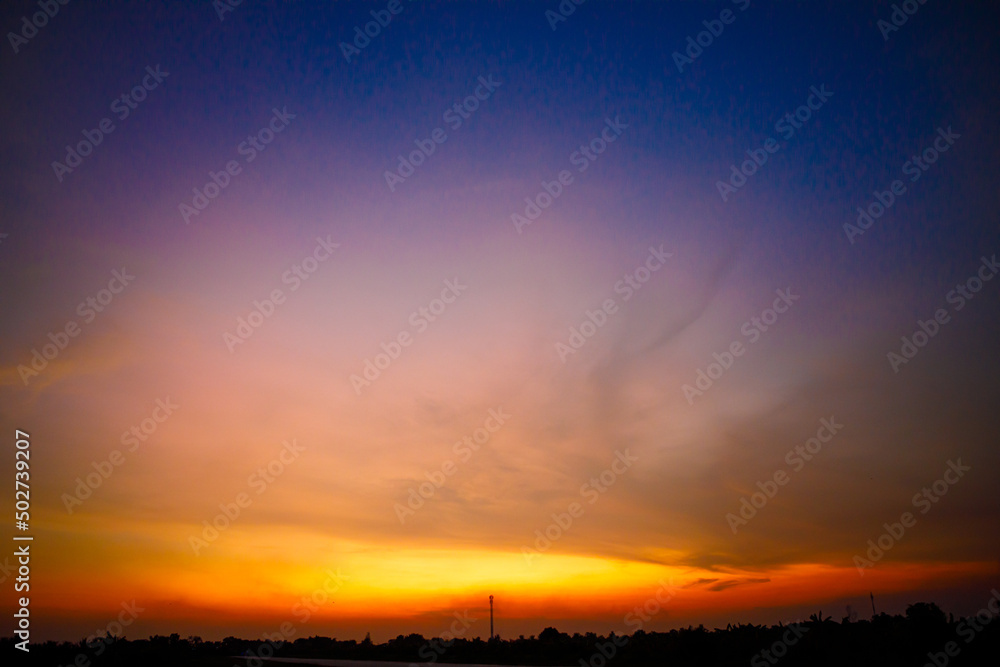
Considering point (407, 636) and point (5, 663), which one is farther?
point (407, 636)

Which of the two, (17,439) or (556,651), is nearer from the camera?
(17,439)

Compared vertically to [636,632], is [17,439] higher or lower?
higher

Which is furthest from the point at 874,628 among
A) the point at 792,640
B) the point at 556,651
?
the point at 556,651

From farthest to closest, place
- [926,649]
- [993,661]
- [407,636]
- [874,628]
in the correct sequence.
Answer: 1. [407,636]
2. [874,628]
3. [926,649]
4. [993,661]

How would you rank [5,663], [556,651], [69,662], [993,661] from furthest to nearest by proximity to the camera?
[556,651], [69,662], [5,663], [993,661]

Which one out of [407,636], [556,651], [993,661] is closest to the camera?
[993,661]

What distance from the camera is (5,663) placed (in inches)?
1614

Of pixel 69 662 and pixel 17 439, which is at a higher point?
pixel 17 439

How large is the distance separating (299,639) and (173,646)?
29.5 metres

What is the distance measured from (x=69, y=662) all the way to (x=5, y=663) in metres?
5.68

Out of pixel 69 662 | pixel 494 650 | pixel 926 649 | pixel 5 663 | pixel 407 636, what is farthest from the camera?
pixel 407 636

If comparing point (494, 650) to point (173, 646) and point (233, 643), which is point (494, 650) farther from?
point (233, 643)

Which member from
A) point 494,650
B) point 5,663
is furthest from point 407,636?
point 5,663

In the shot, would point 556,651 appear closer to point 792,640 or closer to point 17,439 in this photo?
point 792,640
